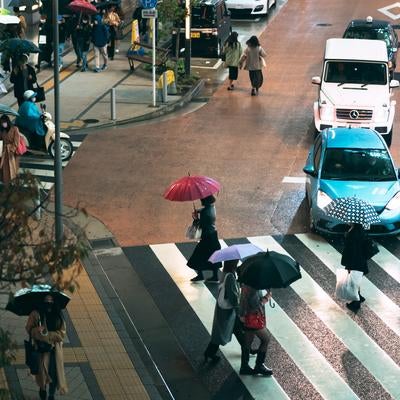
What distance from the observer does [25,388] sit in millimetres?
13625

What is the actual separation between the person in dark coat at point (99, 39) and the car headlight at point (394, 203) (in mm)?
14603

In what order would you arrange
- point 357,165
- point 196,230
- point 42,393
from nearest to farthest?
point 42,393 → point 196,230 → point 357,165

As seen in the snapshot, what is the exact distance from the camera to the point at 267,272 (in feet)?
44.9

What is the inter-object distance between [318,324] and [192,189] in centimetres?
278

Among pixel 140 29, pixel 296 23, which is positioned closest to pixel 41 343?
pixel 140 29

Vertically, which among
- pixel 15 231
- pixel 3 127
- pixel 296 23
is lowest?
pixel 296 23

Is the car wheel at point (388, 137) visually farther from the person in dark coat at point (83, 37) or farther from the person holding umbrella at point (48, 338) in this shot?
the person holding umbrella at point (48, 338)

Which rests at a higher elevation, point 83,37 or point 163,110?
point 83,37

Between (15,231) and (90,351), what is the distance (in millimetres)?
5199

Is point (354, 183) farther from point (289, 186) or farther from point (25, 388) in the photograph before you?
point (25, 388)

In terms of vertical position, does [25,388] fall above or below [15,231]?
below

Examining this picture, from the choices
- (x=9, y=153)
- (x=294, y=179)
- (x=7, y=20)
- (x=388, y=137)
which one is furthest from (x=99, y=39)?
(x=9, y=153)

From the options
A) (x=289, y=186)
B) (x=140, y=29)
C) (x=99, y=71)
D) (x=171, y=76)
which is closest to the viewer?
(x=289, y=186)

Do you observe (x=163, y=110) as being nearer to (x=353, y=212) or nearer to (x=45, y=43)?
(x=45, y=43)
